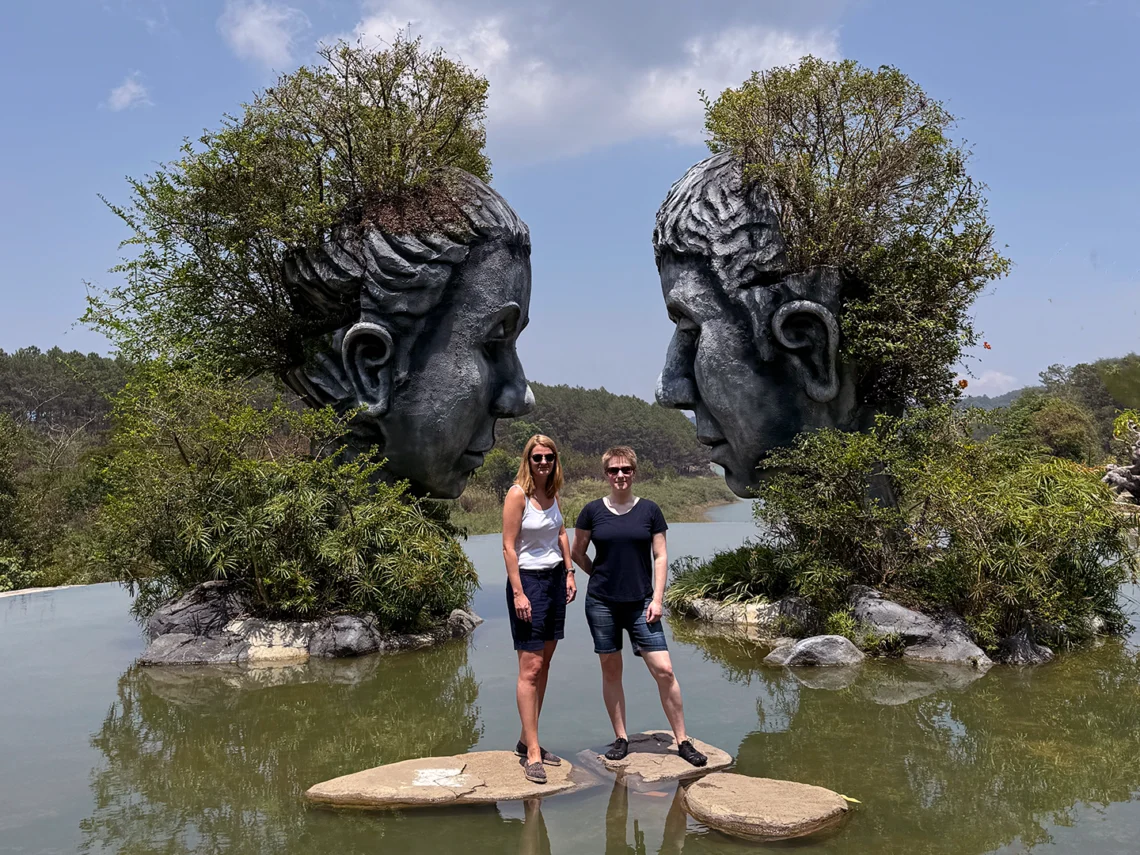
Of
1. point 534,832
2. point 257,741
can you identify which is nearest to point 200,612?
point 257,741

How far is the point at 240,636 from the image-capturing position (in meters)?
6.70

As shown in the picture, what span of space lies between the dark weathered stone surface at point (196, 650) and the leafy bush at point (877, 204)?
5.23m

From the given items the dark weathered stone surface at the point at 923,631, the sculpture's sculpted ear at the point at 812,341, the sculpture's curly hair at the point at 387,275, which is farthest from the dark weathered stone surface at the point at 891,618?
the sculpture's curly hair at the point at 387,275

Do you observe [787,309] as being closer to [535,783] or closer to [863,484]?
[863,484]

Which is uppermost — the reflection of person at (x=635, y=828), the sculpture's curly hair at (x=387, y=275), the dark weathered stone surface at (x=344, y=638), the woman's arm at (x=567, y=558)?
the sculpture's curly hair at (x=387, y=275)

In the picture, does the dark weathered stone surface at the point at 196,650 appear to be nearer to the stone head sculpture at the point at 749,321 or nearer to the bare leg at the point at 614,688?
the bare leg at the point at 614,688

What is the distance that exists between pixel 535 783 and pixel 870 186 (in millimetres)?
5535

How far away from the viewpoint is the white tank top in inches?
163

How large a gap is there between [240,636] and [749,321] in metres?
4.70

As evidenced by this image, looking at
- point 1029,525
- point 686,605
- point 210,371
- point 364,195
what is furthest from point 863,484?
point 210,371

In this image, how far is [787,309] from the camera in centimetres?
734

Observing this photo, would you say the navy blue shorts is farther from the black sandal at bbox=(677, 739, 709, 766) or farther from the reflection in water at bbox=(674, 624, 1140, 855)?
the reflection in water at bbox=(674, 624, 1140, 855)

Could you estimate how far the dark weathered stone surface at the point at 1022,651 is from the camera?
5.96 metres

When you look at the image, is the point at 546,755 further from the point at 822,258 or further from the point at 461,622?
the point at 822,258
